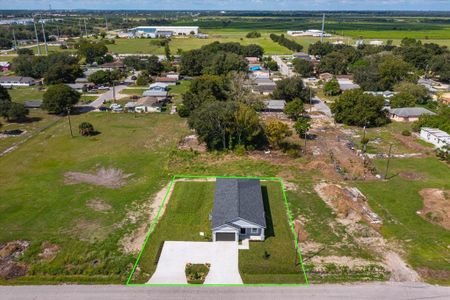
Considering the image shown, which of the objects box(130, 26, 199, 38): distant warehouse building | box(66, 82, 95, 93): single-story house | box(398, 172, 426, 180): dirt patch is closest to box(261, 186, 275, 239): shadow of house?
box(398, 172, 426, 180): dirt patch

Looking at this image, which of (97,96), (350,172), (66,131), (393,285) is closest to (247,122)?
(350,172)

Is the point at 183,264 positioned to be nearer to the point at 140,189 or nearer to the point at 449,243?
the point at 140,189

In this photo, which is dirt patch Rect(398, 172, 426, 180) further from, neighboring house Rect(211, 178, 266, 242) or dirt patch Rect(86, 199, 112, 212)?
dirt patch Rect(86, 199, 112, 212)

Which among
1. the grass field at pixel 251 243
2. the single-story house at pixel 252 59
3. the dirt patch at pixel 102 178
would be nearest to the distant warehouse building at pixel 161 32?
the single-story house at pixel 252 59

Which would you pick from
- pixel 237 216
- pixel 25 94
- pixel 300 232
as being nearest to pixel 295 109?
pixel 300 232

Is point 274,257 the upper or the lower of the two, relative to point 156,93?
lower

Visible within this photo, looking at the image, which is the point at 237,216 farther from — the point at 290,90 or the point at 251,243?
the point at 290,90

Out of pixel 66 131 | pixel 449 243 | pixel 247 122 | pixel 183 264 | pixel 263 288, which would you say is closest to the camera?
pixel 263 288
